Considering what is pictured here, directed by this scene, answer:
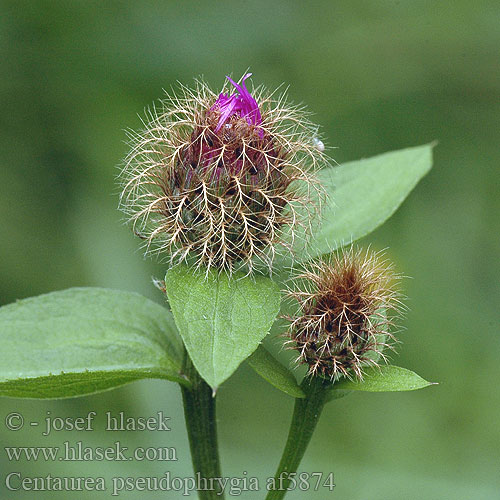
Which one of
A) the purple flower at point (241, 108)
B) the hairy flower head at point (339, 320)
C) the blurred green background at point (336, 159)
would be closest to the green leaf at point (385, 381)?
the hairy flower head at point (339, 320)

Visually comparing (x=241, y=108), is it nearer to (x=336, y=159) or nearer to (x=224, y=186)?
(x=224, y=186)

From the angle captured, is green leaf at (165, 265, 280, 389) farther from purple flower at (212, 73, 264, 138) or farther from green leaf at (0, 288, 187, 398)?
purple flower at (212, 73, 264, 138)

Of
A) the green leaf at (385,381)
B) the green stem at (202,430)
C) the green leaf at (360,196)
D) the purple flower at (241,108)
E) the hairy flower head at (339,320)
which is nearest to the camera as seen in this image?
the green leaf at (385,381)

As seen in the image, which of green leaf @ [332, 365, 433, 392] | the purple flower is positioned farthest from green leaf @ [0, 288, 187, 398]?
the purple flower

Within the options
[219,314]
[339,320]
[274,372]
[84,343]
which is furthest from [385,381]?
[84,343]

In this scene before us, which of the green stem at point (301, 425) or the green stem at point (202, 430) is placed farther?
the green stem at point (202, 430)

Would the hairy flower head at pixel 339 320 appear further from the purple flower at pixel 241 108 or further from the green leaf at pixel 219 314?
the purple flower at pixel 241 108
